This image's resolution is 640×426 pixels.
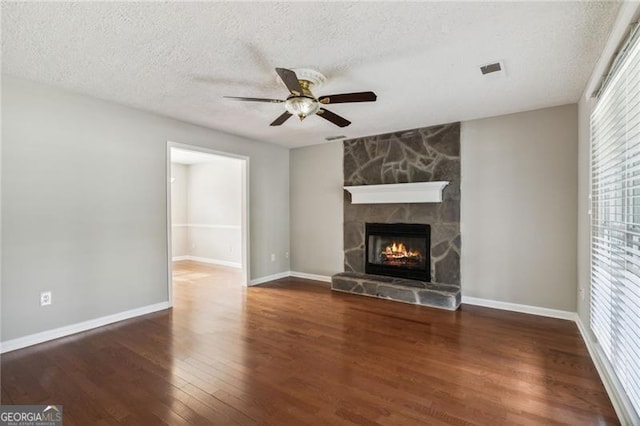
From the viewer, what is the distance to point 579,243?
10.8 feet

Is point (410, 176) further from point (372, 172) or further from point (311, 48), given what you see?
point (311, 48)

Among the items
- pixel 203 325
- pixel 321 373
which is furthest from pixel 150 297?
pixel 321 373

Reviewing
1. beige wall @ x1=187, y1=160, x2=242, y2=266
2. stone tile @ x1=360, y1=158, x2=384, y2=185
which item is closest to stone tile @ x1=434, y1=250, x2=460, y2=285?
stone tile @ x1=360, y1=158, x2=384, y2=185

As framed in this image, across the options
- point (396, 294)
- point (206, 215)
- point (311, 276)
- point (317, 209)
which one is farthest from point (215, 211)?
point (396, 294)

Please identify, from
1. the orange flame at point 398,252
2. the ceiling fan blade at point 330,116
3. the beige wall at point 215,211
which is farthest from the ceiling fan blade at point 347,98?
the beige wall at point 215,211

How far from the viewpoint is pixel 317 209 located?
18.1ft

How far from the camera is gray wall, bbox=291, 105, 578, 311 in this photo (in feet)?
11.3

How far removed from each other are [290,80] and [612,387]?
9.66ft

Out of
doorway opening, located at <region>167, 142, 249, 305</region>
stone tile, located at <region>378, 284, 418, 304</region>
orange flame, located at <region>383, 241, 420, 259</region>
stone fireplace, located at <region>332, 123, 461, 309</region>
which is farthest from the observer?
doorway opening, located at <region>167, 142, 249, 305</region>

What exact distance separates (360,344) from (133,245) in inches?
109

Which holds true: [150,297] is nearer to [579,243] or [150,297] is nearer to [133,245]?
[133,245]

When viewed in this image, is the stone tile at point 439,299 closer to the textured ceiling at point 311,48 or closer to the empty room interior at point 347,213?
the empty room interior at point 347,213

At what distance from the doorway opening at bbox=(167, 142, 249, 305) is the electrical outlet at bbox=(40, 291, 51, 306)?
2.95 meters

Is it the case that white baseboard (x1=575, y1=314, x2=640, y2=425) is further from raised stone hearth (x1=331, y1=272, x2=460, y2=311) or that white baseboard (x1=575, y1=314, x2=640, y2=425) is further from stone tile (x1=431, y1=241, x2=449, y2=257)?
stone tile (x1=431, y1=241, x2=449, y2=257)
